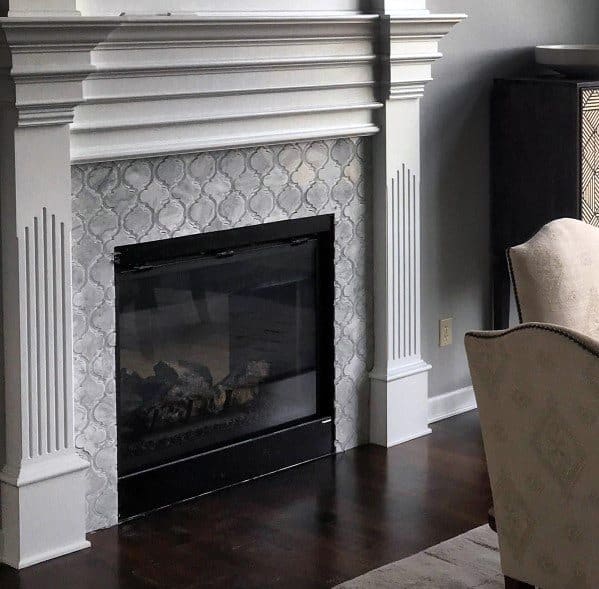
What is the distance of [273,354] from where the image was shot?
3.98 metres

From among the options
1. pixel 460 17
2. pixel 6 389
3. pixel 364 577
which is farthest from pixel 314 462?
pixel 460 17

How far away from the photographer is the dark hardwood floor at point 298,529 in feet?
10.3

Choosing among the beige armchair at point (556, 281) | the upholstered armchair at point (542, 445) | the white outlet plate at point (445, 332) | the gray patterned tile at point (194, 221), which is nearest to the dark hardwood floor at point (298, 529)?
the gray patterned tile at point (194, 221)

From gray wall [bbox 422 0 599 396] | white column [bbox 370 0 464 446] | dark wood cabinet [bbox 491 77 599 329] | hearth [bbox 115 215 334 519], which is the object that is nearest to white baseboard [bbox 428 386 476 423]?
gray wall [bbox 422 0 599 396]

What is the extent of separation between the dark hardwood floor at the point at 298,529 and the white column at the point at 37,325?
0.44 ft

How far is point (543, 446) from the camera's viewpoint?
236 centimetres

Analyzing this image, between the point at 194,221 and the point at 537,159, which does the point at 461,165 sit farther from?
the point at 194,221

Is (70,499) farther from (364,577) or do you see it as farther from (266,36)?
(266,36)

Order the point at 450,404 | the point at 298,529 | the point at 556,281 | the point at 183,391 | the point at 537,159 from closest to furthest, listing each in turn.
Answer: the point at 556,281, the point at 298,529, the point at 183,391, the point at 537,159, the point at 450,404

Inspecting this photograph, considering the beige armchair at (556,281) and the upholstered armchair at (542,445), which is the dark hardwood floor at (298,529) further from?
the beige armchair at (556,281)

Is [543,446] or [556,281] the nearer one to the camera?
[543,446]

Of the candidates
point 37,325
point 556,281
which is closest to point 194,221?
point 37,325

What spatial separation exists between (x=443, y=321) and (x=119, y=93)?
5.74 feet

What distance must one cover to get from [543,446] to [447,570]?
2.94 ft
